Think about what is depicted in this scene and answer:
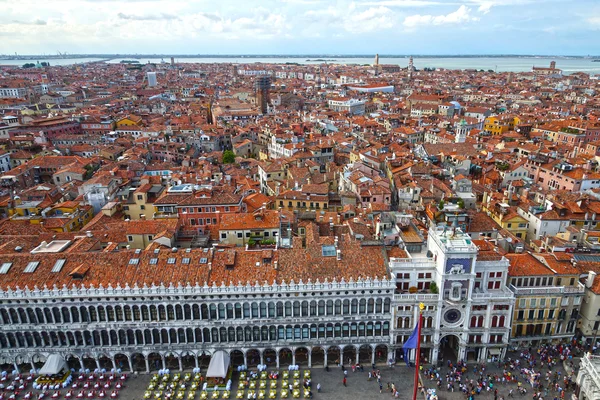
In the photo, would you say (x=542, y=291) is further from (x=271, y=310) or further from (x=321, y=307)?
(x=271, y=310)

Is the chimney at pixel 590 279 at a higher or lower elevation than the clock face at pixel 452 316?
higher

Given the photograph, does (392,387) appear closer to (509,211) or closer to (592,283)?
(592,283)

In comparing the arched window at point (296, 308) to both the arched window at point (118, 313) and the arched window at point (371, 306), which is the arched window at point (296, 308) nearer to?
the arched window at point (371, 306)

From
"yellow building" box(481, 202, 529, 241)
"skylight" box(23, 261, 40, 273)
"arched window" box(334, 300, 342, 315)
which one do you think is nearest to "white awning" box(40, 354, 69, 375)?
"skylight" box(23, 261, 40, 273)

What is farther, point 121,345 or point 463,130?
point 463,130

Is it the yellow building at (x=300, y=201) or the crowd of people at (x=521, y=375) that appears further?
the yellow building at (x=300, y=201)

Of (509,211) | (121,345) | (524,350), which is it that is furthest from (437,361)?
(121,345)

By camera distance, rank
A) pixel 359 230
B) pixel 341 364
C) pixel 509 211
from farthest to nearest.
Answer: pixel 509 211
pixel 359 230
pixel 341 364

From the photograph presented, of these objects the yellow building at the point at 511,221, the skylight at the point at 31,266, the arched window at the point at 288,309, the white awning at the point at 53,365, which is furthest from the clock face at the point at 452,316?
the skylight at the point at 31,266
